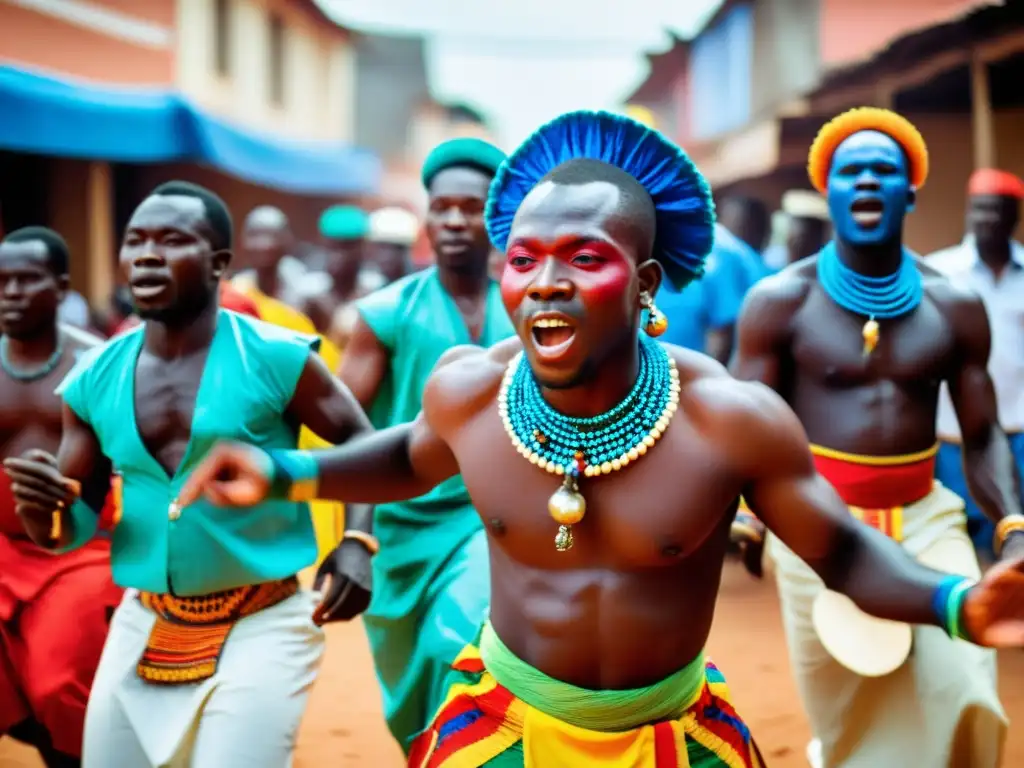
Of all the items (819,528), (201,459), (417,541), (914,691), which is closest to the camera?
(819,528)

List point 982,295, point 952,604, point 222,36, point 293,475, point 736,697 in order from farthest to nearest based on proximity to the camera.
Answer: point 222,36, point 982,295, point 736,697, point 293,475, point 952,604

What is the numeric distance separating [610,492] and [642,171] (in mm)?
730

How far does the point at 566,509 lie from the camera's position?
2.68 m

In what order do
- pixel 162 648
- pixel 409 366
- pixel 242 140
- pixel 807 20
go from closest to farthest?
pixel 162 648, pixel 409 366, pixel 242 140, pixel 807 20

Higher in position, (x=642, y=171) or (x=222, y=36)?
(x=222, y=36)

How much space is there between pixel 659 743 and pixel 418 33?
139 feet

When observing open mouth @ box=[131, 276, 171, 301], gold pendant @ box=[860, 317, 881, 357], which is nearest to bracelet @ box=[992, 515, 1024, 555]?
→ gold pendant @ box=[860, 317, 881, 357]

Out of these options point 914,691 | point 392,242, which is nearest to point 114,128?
point 392,242

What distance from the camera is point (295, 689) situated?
378 cm

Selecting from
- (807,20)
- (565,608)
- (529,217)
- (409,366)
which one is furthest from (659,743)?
(807,20)

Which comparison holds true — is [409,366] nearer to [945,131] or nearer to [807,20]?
[945,131]

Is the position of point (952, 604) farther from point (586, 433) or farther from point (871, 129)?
point (871, 129)

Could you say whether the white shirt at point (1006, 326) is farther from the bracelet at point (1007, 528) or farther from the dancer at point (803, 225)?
the bracelet at point (1007, 528)

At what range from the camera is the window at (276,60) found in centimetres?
2903
